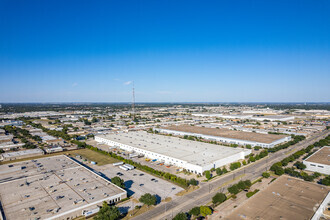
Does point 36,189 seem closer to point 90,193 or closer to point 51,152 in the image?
point 90,193

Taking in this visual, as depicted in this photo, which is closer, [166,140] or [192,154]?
[192,154]

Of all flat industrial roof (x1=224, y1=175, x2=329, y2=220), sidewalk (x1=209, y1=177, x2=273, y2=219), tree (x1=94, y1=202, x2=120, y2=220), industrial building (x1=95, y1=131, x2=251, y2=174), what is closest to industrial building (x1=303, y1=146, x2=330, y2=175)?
industrial building (x1=95, y1=131, x2=251, y2=174)

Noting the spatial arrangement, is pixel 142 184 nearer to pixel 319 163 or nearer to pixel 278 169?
pixel 278 169

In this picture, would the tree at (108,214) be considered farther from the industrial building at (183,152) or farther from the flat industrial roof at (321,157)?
the flat industrial roof at (321,157)

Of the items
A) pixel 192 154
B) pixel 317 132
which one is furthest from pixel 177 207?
pixel 317 132

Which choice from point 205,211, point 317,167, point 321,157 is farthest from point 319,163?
point 205,211

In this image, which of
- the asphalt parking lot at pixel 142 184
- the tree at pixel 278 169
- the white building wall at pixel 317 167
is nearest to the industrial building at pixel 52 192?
the asphalt parking lot at pixel 142 184
